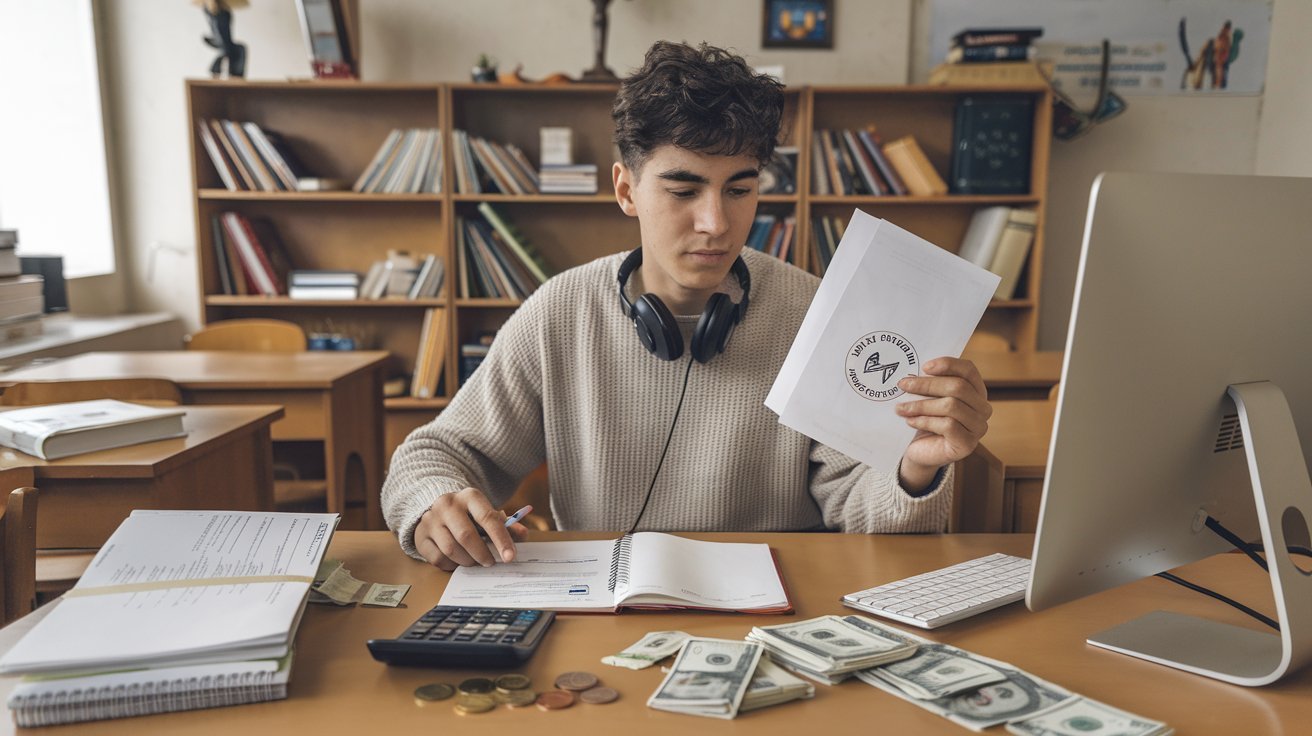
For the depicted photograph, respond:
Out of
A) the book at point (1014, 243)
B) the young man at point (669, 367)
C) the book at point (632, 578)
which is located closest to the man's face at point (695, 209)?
the young man at point (669, 367)

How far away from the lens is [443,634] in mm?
815

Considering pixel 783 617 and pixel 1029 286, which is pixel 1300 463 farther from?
pixel 1029 286

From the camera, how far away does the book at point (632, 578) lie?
0.92 metres

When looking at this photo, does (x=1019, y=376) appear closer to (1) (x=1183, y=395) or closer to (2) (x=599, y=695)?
(1) (x=1183, y=395)

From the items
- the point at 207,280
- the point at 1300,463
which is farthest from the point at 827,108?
the point at 1300,463

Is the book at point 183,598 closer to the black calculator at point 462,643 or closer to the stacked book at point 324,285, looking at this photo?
the black calculator at point 462,643

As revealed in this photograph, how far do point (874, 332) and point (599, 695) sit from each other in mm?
477

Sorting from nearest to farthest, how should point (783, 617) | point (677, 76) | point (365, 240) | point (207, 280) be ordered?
point (783, 617), point (677, 76), point (207, 280), point (365, 240)

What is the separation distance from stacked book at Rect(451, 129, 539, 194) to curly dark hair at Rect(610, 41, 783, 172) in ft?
7.52

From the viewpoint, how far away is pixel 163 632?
29.7 inches

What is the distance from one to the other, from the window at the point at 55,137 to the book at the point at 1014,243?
356 cm

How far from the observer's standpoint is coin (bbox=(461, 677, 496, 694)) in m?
0.75

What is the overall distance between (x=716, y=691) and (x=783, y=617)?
0.64ft

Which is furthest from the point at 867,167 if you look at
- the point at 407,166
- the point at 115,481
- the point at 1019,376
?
the point at 115,481
